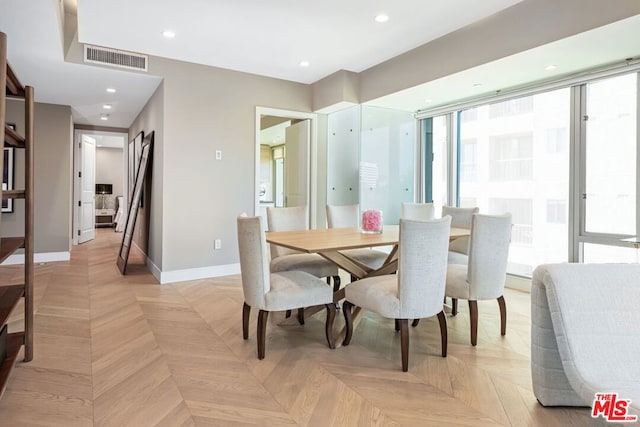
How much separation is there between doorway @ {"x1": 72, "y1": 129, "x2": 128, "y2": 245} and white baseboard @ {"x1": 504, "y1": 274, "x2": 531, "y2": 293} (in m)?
7.39

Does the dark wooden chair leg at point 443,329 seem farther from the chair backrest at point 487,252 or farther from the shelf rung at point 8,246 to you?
the shelf rung at point 8,246

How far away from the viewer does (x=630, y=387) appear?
55.6 inches

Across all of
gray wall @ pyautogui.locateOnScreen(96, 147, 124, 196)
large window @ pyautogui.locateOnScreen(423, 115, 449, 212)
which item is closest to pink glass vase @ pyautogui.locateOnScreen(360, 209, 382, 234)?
large window @ pyautogui.locateOnScreen(423, 115, 449, 212)

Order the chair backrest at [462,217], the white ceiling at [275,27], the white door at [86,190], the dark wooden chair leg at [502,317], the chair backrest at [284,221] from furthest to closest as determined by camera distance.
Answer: the white door at [86,190]
the chair backrest at [462,217]
the chair backrest at [284,221]
the white ceiling at [275,27]
the dark wooden chair leg at [502,317]

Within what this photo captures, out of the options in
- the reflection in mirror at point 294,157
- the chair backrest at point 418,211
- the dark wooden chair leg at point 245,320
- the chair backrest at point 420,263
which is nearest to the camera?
the chair backrest at point 420,263

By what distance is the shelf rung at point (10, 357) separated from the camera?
5.85ft

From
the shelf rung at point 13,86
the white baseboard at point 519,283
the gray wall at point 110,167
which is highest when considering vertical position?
the gray wall at point 110,167

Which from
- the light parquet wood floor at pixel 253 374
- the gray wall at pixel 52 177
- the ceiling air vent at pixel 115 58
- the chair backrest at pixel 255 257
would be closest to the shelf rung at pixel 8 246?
the light parquet wood floor at pixel 253 374

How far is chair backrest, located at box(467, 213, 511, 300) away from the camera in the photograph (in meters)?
2.59

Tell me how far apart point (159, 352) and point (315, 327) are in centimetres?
114

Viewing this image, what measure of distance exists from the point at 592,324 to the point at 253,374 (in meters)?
1.72

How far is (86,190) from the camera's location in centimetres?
806

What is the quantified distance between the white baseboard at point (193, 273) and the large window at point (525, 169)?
326 centimetres

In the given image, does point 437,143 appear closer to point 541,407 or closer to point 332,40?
point 332,40
